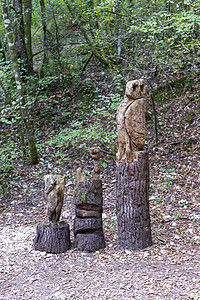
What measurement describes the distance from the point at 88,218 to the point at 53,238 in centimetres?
62

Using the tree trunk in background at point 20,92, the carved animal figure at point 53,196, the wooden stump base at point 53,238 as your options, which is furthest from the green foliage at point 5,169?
the wooden stump base at point 53,238

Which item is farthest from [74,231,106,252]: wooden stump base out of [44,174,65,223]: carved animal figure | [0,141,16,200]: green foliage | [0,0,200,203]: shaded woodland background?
[0,141,16,200]: green foliage

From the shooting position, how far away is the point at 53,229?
459 cm

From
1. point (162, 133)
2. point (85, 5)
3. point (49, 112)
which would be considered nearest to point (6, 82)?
point (49, 112)

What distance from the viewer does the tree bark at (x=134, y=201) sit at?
175 inches

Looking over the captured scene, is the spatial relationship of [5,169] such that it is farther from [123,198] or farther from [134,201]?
[134,201]

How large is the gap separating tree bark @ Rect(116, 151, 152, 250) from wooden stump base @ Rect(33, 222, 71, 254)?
2.94 feet

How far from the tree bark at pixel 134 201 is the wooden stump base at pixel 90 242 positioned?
Answer: 1.18 ft

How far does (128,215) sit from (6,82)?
20.2ft

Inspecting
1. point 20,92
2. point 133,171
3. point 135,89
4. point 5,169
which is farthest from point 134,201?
point 20,92

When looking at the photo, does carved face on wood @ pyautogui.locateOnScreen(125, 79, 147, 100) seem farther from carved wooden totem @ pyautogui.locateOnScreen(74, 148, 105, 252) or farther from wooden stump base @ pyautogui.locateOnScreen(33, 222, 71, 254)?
wooden stump base @ pyautogui.locateOnScreen(33, 222, 71, 254)

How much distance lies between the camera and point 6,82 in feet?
28.8

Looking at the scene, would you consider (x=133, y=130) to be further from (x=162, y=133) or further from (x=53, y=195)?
(x=162, y=133)

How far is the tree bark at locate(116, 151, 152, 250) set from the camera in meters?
4.44
